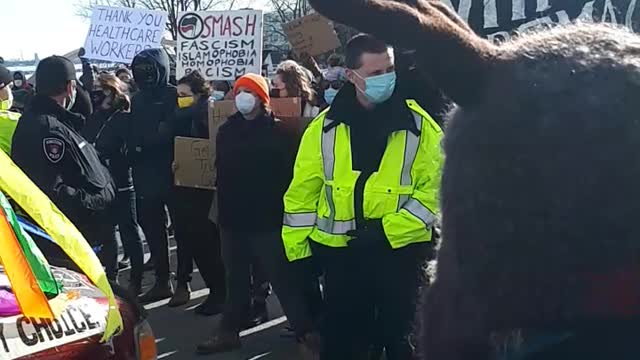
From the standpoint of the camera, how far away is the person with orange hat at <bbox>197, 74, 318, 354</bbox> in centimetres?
541

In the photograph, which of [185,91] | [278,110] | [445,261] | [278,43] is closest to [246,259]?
[278,110]

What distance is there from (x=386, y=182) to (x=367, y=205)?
0.13 metres

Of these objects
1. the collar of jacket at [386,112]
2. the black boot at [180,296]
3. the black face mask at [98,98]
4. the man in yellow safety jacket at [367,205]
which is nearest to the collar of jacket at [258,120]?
the man in yellow safety jacket at [367,205]

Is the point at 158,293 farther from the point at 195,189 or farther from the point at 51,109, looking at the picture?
the point at 51,109

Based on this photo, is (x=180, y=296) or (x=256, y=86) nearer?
(x=256, y=86)

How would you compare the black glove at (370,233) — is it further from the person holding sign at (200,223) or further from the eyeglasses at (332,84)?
the eyeglasses at (332,84)

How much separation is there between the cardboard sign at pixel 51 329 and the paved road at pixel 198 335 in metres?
2.75

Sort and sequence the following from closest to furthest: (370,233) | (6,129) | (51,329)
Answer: (51,329) → (370,233) → (6,129)

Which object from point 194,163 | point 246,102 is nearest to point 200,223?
point 194,163

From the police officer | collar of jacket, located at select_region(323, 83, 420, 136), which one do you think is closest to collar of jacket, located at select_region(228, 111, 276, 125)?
the police officer

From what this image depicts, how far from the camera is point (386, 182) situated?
3.48m

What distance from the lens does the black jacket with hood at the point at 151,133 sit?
6805 mm

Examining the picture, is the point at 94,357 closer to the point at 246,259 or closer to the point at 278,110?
the point at 246,259

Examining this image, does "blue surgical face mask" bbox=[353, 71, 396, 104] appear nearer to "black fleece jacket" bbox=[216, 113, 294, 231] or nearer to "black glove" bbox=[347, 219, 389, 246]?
"black glove" bbox=[347, 219, 389, 246]
